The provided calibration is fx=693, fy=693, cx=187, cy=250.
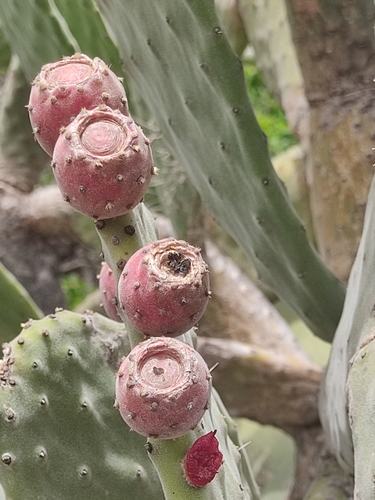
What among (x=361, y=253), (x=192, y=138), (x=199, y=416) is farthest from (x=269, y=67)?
(x=199, y=416)

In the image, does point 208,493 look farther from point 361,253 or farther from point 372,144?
point 372,144

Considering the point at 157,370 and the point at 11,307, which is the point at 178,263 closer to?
the point at 157,370

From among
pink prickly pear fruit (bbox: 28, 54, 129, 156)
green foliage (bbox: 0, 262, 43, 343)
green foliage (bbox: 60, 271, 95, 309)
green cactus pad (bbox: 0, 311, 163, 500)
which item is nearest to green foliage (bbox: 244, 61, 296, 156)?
green foliage (bbox: 60, 271, 95, 309)

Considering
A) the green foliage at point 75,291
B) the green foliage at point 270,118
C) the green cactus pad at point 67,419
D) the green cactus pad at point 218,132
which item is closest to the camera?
the green cactus pad at point 67,419

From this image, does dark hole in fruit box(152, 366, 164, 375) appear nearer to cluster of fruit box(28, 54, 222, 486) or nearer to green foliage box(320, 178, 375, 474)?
cluster of fruit box(28, 54, 222, 486)

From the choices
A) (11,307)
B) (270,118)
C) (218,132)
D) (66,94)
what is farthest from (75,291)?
(66,94)

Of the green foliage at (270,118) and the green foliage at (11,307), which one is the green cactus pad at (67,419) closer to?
the green foliage at (11,307)

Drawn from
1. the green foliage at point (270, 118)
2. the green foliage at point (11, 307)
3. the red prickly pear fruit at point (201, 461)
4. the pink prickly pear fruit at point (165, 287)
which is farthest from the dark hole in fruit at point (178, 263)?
the green foliage at point (270, 118)
